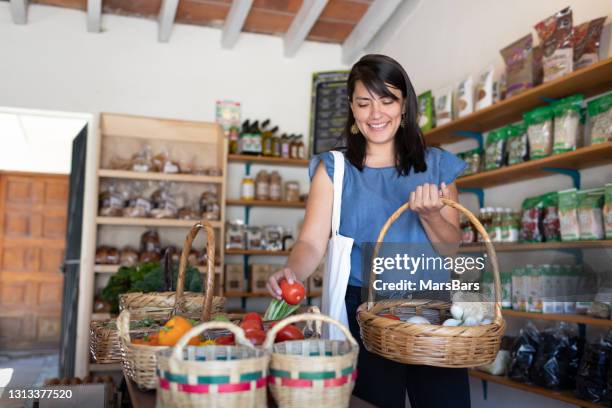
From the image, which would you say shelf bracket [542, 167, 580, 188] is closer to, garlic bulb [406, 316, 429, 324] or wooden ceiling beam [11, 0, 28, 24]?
garlic bulb [406, 316, 429, 324]

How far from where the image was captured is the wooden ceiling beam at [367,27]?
4355 mm

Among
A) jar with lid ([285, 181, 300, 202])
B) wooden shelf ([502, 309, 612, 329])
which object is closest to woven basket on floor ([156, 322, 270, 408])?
wooden shelf ([502, 309, 612, 329])

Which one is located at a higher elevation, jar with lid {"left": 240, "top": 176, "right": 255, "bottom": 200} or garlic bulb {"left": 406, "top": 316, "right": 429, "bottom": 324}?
jar with lid {"left": 240, "top": 176, "right": 255, "bottom": 200}

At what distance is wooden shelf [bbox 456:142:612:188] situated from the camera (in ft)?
7.86

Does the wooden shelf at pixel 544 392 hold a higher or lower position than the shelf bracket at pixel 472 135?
lower

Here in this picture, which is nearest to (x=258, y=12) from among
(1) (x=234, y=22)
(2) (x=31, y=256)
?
(1) (x=234, y=22)

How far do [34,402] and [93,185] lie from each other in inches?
133

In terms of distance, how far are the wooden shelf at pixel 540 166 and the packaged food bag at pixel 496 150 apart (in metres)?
0.06

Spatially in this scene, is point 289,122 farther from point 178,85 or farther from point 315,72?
point 178,85

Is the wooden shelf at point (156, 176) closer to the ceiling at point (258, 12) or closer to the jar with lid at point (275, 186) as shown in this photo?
the jar with lid at point (275, 186)

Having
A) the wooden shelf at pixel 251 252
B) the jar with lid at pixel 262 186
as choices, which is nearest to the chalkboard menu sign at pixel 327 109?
the jar with lid at pixel 262 186

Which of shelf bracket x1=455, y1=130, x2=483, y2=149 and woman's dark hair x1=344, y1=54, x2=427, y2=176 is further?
shelf bracket x1=455, y1=130, x2=483, y2=149

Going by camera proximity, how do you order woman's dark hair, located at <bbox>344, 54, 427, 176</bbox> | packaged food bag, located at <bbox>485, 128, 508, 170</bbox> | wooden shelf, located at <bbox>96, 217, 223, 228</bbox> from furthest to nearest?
wooden shelf, located at <bbox>96, 217, 223, 228</bbox>
packaged food bag, located at <bbox>485, 128, 508, 170</bbox>
woman's dark hair, located at <bbox>344, 54, 427, 176</bbox>

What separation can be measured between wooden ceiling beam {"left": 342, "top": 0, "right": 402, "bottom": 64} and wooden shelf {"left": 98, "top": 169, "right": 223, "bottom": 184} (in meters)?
1.66
